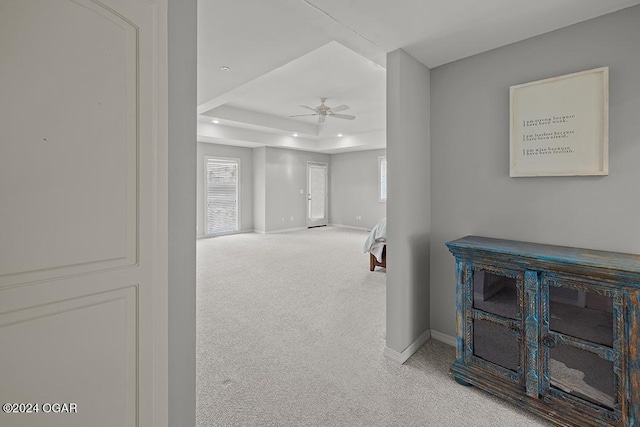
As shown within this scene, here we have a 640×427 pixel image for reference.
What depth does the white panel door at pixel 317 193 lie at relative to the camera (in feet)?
29.4

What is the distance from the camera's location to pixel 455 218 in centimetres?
238

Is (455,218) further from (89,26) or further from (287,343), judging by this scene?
(89,26)

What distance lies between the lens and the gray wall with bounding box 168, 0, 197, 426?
3.57 feet

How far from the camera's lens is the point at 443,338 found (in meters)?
2.47

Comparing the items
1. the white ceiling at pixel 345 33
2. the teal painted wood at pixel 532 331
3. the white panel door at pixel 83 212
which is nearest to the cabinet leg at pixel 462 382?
the teal painted wood at pixel 532 331

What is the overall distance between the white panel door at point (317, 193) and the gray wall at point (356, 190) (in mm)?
246

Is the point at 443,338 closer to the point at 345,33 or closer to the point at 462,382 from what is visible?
the point at 462,382

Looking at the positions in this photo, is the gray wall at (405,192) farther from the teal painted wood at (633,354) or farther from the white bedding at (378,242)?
the white bedding at (378,242)

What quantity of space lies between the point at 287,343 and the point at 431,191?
70.7 inches

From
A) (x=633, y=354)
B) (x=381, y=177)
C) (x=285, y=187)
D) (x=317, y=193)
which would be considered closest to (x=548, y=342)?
(x=633, y=354)

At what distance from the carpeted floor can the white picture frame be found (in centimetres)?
153

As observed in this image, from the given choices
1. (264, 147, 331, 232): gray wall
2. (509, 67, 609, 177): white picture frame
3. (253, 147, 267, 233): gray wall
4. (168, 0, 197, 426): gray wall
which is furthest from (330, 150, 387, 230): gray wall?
(168, 0, 197, 426): gray wall

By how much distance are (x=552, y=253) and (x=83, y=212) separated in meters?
2.23

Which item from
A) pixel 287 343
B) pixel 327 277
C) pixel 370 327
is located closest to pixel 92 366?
pixel 287 343
